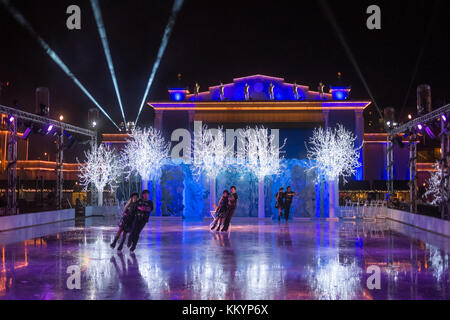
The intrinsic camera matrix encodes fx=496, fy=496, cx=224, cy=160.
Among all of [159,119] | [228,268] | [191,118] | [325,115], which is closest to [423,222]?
[228,268]

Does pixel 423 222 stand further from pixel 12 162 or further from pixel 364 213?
pixel 12 162

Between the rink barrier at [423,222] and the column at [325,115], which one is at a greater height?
the column at [325,115]

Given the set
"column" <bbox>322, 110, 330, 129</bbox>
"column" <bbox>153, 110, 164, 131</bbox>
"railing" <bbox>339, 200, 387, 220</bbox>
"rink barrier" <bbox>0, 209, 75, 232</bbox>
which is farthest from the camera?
"column" <bbox>153, 110, 164, 131</bbox>

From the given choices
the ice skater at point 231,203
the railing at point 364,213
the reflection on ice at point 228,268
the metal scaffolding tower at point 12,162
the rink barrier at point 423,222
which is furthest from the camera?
the railing at point 364,213

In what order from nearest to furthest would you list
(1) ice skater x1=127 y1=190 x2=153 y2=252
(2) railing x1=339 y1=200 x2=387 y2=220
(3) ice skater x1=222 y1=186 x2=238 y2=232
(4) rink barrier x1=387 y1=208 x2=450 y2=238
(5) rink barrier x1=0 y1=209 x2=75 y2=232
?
(1) ice skater x1=127 y1=190 x2=153 y2=252 → (4) rink barrier x1=387 y1=208 x2=450 y2=238 → (3) ice skater x1=222 y1=186 x2=238 y2=232 → (5) rink barrier x1=0 y1=209 x2=75 y2=232 → (2) railing x1=339 y1=200 x2=387 y2=220

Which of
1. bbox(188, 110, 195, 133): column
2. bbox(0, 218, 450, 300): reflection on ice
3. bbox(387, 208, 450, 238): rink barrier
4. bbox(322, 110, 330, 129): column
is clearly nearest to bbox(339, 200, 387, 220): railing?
bbox(387, 208, 450, 238): rink barrier

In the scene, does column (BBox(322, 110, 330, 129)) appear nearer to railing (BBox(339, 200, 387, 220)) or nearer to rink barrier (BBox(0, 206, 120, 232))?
railing (BBox(339, 200, 387, 220))

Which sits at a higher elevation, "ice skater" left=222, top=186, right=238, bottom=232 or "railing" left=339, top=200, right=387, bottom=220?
"ice skater" left=222, top=186, right=238, bottom=232

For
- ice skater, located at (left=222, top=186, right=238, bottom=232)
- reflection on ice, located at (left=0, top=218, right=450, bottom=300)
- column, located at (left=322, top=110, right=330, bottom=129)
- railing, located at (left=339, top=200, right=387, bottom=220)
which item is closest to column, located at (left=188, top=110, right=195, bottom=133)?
column, located at (left=322, top=110, right=330, bottom=129)

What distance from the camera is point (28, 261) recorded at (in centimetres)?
1066

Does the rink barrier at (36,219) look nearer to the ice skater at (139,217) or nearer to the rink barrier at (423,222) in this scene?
the ice skater at (139,217)

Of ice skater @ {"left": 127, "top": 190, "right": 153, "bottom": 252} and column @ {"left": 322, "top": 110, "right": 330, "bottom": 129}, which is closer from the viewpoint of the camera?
ice skater @ {"left": 127, "top": 190, "right": 153, "bottom": 252}

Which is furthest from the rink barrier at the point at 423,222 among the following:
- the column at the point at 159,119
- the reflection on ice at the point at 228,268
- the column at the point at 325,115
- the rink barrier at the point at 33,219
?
the column at the point at 159,119

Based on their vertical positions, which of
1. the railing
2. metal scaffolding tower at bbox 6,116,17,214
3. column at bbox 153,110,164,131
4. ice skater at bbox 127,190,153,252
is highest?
column at bbox 153,110,164,131
